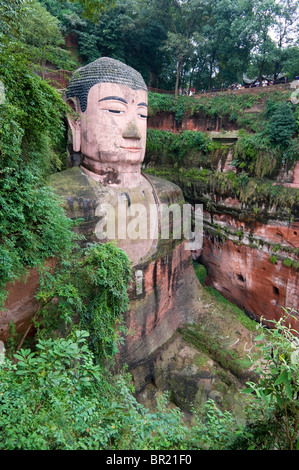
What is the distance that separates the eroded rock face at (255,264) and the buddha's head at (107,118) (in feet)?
18.8

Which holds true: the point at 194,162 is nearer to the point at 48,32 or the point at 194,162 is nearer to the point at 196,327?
the point at 196,327

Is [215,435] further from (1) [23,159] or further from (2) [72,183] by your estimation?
(2) [72,183]

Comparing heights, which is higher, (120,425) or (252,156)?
(252,156)

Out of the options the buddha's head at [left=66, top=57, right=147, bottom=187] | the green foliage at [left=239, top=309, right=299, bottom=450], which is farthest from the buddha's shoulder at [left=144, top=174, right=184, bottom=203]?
the green foliage at [left=239, top=309, right=299, bottom=450]

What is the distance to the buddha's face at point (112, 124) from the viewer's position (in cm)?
688

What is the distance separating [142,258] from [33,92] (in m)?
4.82

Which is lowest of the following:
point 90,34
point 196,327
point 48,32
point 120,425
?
point 196,327

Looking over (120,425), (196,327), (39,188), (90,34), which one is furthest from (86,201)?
(90,34)

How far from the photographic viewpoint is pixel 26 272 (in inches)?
177

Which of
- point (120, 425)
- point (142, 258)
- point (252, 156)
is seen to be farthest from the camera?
point (252, 156)

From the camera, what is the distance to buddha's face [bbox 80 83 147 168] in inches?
271

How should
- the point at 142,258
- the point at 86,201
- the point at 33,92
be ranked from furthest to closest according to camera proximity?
the point at 142,258, the point at 86,201, the point at 33,92

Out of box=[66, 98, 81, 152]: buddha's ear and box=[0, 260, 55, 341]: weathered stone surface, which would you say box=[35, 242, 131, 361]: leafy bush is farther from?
box=[66, 98, 81, 152]: buddha's ear
